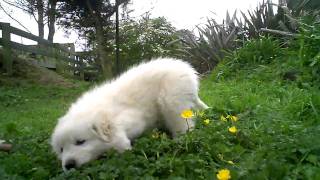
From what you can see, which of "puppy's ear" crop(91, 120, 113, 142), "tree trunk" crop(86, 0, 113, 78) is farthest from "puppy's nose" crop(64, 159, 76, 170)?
"tree trunk" crop(86, 0, 113, 78)

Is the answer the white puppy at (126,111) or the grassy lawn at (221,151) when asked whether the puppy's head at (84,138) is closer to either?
the white puppy at (126,111)

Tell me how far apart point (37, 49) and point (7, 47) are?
2.26 metres

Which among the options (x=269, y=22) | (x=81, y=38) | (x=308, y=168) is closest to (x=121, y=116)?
(x=308, y=168)

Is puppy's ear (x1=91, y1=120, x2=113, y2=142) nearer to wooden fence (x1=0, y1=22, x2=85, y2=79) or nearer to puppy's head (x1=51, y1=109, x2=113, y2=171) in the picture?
puppy's head (x1=51, y1=109, x2=113, y2=171)

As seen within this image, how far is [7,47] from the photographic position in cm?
1397

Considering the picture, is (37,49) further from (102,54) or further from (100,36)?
(100,36)

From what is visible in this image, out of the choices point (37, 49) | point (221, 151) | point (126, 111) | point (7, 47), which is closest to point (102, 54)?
point (37, 49)

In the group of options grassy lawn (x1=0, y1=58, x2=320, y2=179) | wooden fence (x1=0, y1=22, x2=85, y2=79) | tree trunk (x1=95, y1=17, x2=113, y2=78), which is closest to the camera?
grassy lawn (x1=0, y1=58, x2=320, y2=179)

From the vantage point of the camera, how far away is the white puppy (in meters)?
3.87

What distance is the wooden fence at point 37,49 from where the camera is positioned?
13.9 metres

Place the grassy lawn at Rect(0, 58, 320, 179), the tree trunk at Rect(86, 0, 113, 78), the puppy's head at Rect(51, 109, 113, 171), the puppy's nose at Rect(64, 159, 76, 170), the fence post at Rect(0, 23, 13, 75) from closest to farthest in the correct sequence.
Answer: the grassy lawn at Rect(0, 58, 320, 179)
the puppy's nose at Rect(64, 159, 76, 170)
the puppy's head at Rect(51, 109, 113, 171)
the fence post at Rect(0, 23, 13, 75)
the tree trunk at Rect(86, 0, 113, 78)

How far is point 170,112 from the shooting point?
457cm

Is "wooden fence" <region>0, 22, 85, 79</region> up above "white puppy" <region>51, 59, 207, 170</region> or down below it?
below

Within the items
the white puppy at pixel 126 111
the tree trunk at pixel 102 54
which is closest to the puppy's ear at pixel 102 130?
the white puppy at pixel 126 111
